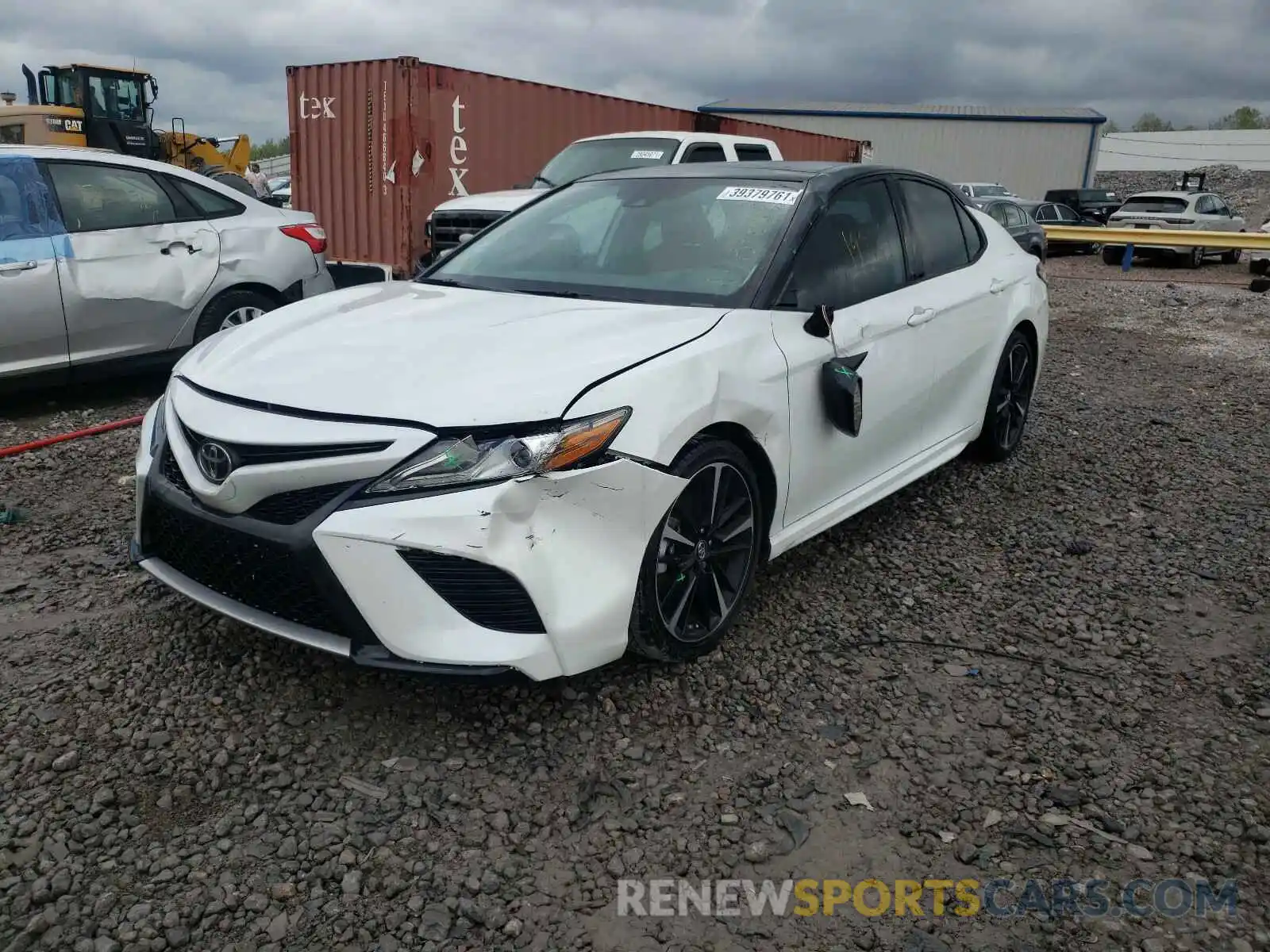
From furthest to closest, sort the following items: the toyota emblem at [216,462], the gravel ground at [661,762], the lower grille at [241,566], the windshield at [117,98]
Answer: the windshield at [117,98] < the toyota emblem at [216,462] < the lower grille at [241,566] < the gravel ground at [661,762]

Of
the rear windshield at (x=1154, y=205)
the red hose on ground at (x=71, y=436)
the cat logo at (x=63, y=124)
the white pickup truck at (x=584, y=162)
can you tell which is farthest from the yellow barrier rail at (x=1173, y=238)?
the cat logo at (x=63, y=124)

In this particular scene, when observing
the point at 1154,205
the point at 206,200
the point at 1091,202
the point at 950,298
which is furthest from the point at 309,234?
the point at 1091,202

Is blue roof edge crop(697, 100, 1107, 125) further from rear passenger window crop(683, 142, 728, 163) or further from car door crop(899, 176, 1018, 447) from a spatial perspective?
car door crop(899, 176, 1018, 447)

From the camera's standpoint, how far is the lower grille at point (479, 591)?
252cm

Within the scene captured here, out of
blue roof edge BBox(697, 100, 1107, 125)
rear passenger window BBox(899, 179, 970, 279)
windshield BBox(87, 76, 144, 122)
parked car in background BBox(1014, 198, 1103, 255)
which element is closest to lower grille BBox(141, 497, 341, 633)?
rear passenger window BBox(899, 179, 970, 279)

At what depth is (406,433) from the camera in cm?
255

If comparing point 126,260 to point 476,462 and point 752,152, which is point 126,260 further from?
point 752,152

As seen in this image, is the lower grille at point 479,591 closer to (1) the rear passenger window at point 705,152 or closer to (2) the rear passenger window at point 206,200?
(2) the rear passenger window at point 206,200

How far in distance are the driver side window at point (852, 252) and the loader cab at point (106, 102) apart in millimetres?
16082

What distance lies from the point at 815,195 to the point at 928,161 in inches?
1675

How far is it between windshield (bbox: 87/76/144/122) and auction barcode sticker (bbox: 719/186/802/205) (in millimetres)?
16743

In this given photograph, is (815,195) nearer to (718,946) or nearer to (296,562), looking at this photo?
(296,562)

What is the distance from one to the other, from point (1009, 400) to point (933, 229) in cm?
121

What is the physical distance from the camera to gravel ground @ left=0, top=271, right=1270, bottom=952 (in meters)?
2.22
